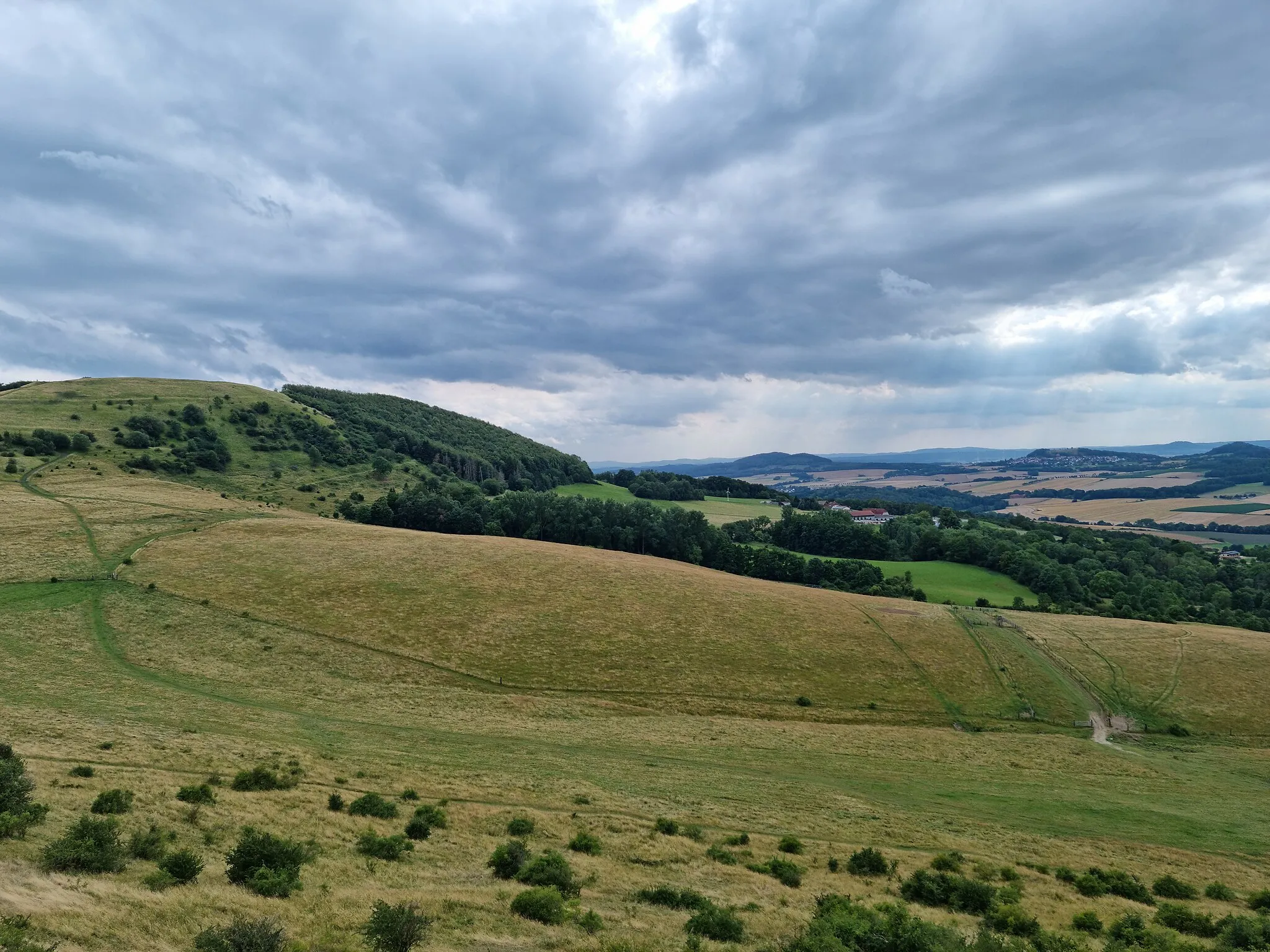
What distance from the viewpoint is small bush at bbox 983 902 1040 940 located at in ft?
65.4

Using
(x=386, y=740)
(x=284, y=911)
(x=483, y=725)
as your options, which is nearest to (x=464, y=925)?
(x=284, y=911)

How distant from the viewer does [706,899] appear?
18.9 metres

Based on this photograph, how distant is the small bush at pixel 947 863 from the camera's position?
24875mm

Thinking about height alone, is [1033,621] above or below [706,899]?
below

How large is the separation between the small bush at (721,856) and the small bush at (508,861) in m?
7.53

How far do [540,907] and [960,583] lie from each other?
118m

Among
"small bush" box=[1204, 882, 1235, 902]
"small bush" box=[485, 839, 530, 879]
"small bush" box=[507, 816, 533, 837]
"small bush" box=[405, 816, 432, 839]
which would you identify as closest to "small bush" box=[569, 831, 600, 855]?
"small bush" box=[507, 816, 533, 837]

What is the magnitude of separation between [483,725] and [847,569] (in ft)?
298

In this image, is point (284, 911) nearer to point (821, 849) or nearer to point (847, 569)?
point (821, 849)

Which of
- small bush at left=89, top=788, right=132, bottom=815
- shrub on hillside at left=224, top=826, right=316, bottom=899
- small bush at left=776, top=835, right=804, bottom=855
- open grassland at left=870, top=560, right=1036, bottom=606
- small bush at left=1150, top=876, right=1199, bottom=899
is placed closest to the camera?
shrub on hillside at left=224, top=826, right=316, bottom=899

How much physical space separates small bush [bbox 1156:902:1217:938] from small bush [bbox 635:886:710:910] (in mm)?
17237

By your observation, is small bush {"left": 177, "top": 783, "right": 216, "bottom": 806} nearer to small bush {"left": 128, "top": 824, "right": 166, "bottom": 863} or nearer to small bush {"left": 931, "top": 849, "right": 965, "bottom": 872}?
small bush {"left": 128, "top": 824, "right": 166, "bottom": 863}

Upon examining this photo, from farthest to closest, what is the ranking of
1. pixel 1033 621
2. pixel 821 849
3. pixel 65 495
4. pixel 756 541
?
pixel 756 541 → pixel 65 495 → pixel 1033 621 → pixel 821 849

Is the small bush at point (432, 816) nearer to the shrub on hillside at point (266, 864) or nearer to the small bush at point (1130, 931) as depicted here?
the shrub on hillside at point (266, 864)
